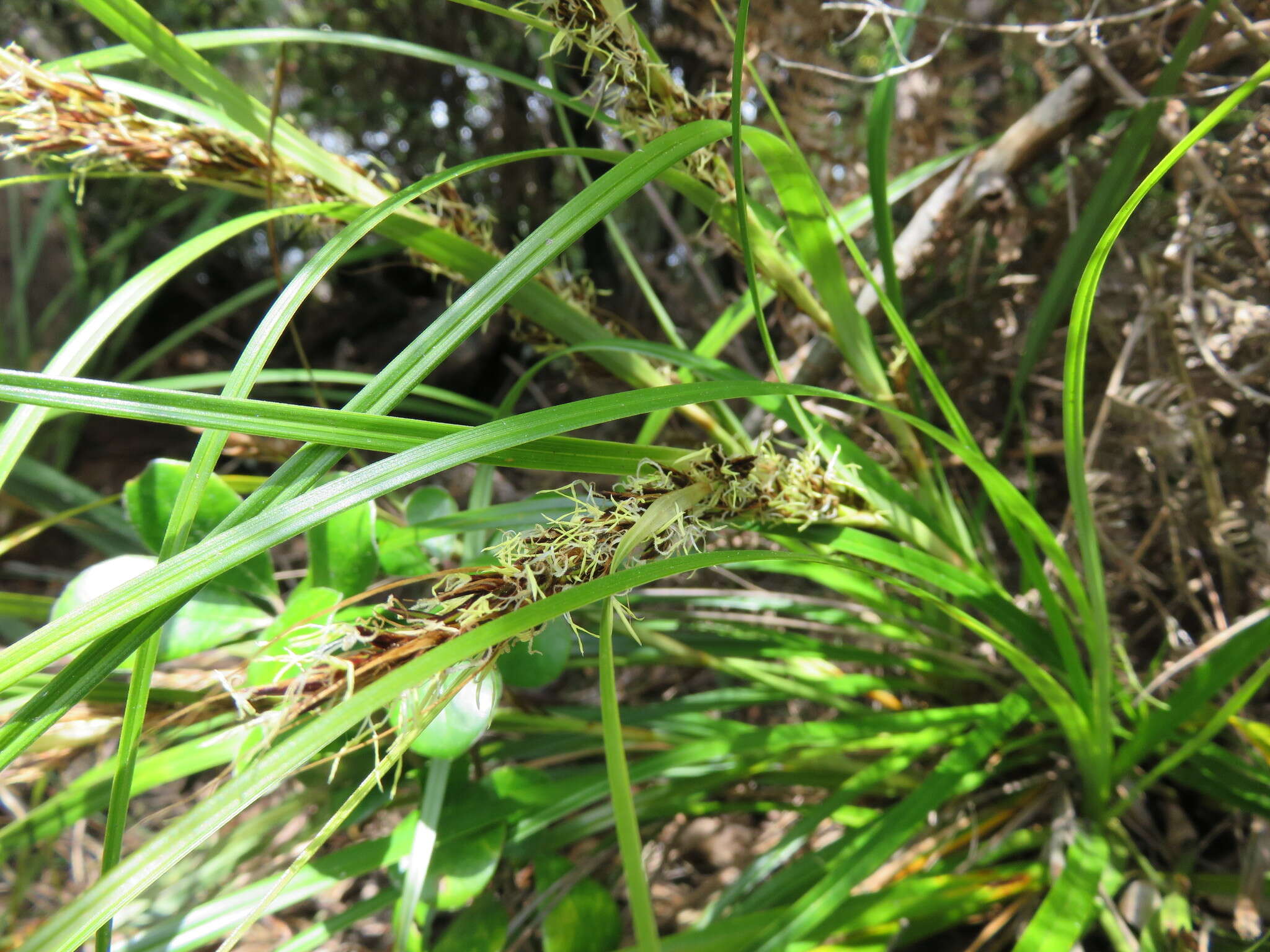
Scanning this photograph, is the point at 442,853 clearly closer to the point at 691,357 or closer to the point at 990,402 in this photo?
the point at 691,357

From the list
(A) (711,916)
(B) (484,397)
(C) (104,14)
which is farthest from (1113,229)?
(B) (484,397)

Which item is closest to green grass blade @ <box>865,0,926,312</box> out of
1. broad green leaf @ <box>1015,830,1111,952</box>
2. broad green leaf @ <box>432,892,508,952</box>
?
broad green leaf @ <box>1015,830,1111,952</box>

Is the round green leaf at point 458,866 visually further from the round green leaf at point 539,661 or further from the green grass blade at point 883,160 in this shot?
the green grass blade at point 883,160

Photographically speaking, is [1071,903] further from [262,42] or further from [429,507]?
[262,42]

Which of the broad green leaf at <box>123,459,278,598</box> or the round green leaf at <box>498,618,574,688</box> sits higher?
the broad green leaf at <box>123,459,278,598</box>

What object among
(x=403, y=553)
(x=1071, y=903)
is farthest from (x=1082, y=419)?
(x=403, y=553)

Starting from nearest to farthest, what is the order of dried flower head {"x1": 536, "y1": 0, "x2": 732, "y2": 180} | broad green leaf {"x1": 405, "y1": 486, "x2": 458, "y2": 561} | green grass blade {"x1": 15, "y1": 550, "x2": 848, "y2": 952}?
green grass blade {"x1": 15, "y1": 550, "x2": 848, "y2": 952} < dried flower head {"x1": 536, "y1": 0, "x2": 732, "y2": 180} < broad green leaf {"x1": 405, "y1": 486, "x2": 458, "y2": 561}

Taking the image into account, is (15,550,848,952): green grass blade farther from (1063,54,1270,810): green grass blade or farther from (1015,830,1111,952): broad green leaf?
(1015,830,1111,952): broad green leaf
